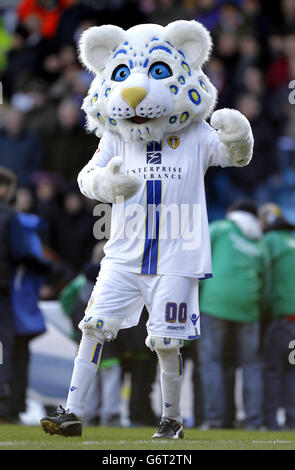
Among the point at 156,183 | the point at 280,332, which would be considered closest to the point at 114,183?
the point at 156,183

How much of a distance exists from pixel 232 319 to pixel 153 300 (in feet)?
9.15

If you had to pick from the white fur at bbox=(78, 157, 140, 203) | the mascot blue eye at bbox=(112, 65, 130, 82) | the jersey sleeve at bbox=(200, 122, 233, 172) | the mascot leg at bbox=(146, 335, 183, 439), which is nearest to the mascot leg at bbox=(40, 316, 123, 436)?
the mascot leg at bbox=(146, 335, 183, 439)

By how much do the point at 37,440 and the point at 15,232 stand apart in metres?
2.77

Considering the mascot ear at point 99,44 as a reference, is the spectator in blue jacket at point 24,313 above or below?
below

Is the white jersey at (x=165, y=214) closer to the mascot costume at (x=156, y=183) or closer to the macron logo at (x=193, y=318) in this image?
the mascot costume at (x=156, y=183)

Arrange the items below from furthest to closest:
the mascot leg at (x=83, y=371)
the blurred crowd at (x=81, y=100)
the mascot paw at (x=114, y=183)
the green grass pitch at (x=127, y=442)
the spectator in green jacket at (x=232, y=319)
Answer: the blurred crowd at (x=81, y=100), the spectator in green jacket at (x=232, y=319), the mascot leg at (x=83, y=371), the mascot paw at (x=114, y=183), the green grass pitch at (x=127, y=442)

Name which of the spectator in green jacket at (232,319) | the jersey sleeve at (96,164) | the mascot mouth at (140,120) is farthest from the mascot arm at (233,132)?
the spectator in green jacket at (232,319)

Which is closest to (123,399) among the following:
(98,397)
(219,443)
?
(98,397)

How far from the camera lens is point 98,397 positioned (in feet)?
28.5

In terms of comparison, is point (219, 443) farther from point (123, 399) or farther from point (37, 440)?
point (123, 399)

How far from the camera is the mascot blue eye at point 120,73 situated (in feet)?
18.6

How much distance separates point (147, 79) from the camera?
18.3 ft

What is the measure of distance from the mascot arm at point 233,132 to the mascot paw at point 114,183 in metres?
0.54

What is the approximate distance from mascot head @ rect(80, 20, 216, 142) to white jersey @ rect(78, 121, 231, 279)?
0.14 m
